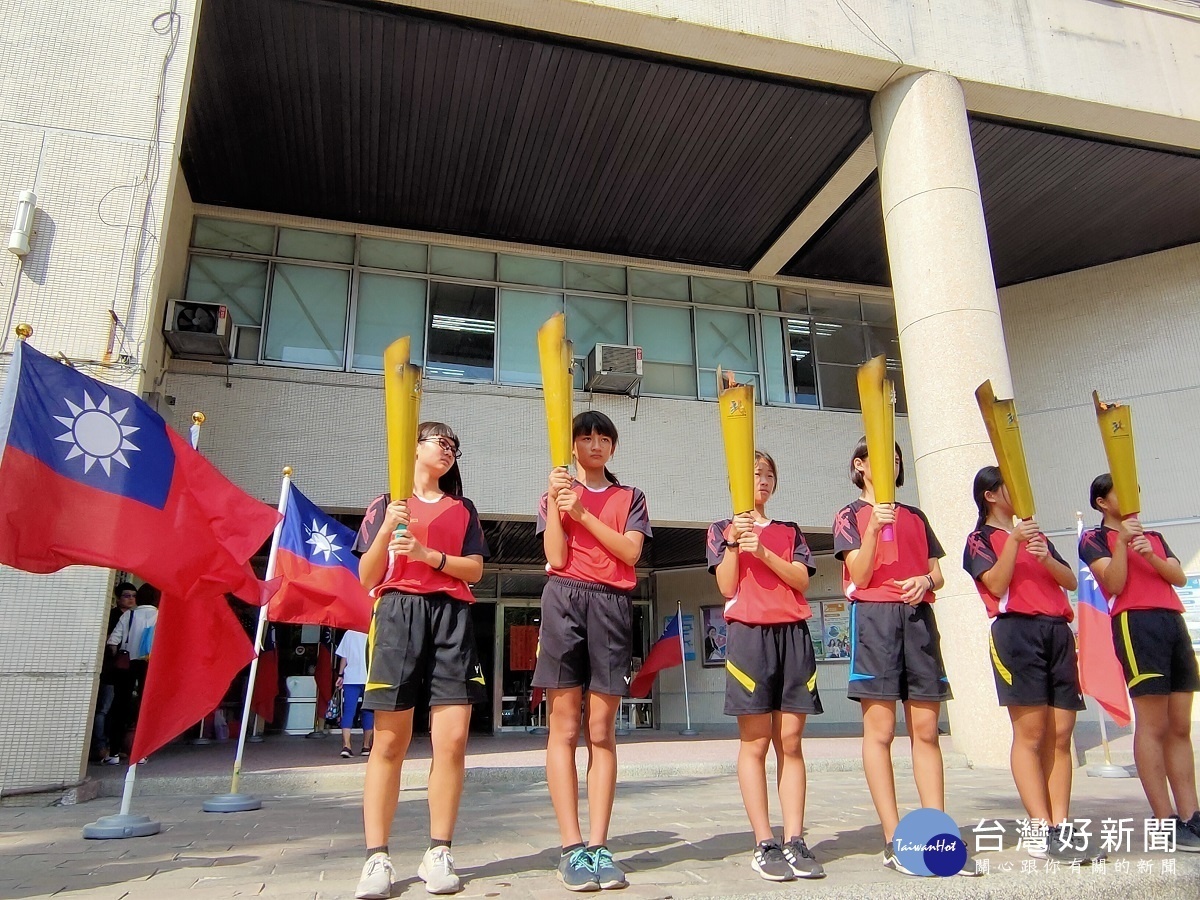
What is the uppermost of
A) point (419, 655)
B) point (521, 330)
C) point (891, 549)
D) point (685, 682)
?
point (521, 330)

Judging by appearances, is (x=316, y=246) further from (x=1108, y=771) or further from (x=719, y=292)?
(x=1108, y=771)

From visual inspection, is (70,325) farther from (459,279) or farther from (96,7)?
(459,279)

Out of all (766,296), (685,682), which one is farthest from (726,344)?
(685,682)

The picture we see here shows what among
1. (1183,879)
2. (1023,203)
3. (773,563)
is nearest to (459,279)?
(1023,203)

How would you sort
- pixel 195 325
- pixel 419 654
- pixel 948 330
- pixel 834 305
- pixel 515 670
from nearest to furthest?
pixel 419 654
pixel 948 330
pixel 195 325
pixel 834 305
pixel 515 670

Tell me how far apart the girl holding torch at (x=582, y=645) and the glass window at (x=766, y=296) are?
10407 millimetres

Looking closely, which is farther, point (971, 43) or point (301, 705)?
point (301, 705)

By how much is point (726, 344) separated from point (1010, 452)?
9407 millimetres

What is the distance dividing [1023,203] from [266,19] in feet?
33.4

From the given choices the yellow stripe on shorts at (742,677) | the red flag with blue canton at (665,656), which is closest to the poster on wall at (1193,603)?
the red flag with blue canton at (665,656)

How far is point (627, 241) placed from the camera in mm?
12211

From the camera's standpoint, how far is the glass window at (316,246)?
11289 millimetres

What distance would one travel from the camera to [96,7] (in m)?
7.32

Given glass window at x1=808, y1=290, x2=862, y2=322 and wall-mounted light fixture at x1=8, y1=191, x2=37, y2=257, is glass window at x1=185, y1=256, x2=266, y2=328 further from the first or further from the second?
glass window at x1=808, y1=290, x2=862, y2=322
